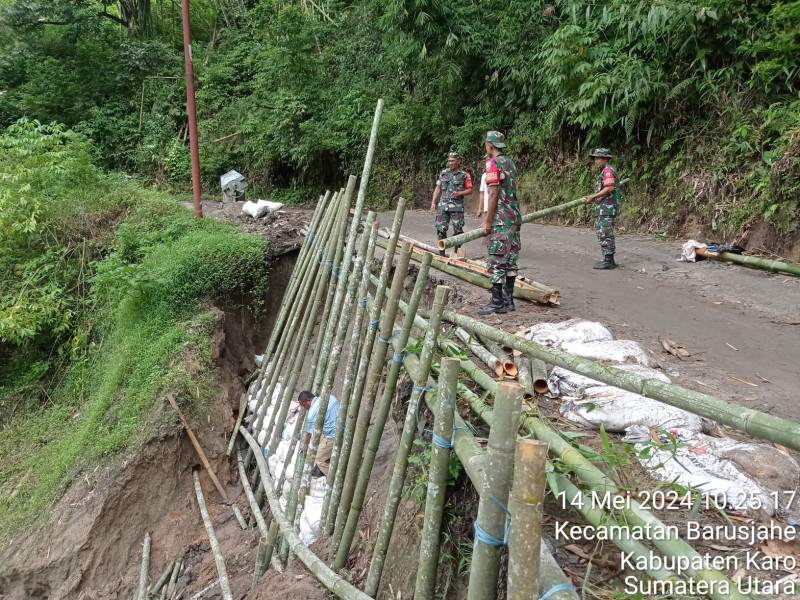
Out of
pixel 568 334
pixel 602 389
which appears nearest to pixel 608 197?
pixel 568 334

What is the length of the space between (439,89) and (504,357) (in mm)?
12301

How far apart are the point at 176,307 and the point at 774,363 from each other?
20.9ft

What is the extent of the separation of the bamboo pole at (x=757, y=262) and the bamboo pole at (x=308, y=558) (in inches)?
232

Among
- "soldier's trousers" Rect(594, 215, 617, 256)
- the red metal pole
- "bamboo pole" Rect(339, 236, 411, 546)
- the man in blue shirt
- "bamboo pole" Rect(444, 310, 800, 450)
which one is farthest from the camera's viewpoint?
the red metal pole

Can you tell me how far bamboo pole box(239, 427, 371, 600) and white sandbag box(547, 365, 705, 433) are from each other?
143 centimetres

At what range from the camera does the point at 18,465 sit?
693cm

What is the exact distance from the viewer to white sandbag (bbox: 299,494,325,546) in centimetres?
385

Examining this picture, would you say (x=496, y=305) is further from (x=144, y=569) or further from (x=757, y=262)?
(x=144, y=569)

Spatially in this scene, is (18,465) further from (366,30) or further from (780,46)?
(366,30)

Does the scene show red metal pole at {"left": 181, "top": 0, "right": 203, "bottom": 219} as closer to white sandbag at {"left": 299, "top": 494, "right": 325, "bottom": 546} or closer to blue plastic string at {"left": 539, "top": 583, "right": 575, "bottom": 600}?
white sandbag at {"left": 299, "top": 494, "right": 325, "bottom": 546}

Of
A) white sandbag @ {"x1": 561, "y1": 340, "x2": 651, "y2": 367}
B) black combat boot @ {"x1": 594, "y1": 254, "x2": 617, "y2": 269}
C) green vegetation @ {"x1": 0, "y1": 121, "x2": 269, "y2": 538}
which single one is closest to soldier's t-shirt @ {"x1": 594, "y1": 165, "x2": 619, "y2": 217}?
black combat boot @ {"x1": 594, "y1": 254, "x2": 617, "y2": 269}

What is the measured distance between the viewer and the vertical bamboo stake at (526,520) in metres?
1.29

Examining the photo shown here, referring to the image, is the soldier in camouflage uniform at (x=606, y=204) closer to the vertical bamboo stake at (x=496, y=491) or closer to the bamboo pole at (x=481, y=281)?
the bamboo pole at (x=481, y=281)

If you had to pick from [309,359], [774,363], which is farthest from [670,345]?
[309,359]
